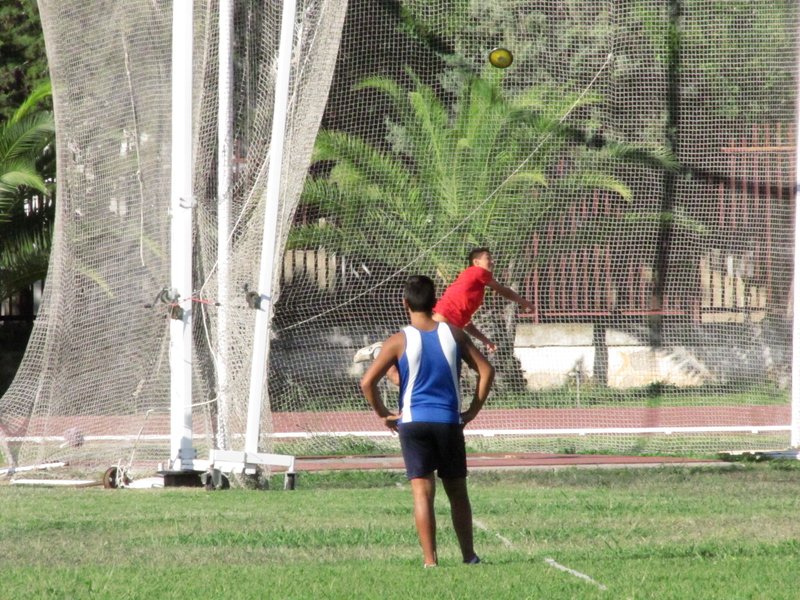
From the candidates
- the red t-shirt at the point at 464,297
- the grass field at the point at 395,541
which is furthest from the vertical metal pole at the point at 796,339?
the red t-shirt at the point at 464,297

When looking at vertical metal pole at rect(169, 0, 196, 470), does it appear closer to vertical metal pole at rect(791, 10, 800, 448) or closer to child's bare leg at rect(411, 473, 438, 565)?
child's bare leg at rect(411, 473, 438, 565)

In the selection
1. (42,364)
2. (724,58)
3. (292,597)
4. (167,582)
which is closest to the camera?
(292,597)

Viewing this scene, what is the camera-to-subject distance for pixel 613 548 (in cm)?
595

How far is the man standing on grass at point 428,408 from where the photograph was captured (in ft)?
17.3

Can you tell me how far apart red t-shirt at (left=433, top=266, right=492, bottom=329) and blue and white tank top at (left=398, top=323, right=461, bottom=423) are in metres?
3.94

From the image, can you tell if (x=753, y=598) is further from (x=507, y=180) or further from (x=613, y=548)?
(x=507, y=180)

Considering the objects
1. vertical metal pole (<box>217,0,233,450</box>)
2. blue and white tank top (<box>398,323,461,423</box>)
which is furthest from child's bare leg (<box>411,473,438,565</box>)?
vertical metal pole (<box>217,0,233,450</box>)

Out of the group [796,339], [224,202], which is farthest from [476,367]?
[796,339]

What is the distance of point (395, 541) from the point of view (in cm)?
634

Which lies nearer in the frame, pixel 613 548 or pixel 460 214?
pixel 613 548

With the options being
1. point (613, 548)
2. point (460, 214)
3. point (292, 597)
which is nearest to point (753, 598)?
point (613, 548)

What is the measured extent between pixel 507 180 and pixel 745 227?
291 centimetres

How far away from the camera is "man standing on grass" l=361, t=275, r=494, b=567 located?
528cm

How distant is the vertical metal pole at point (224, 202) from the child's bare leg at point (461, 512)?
4.58 m
